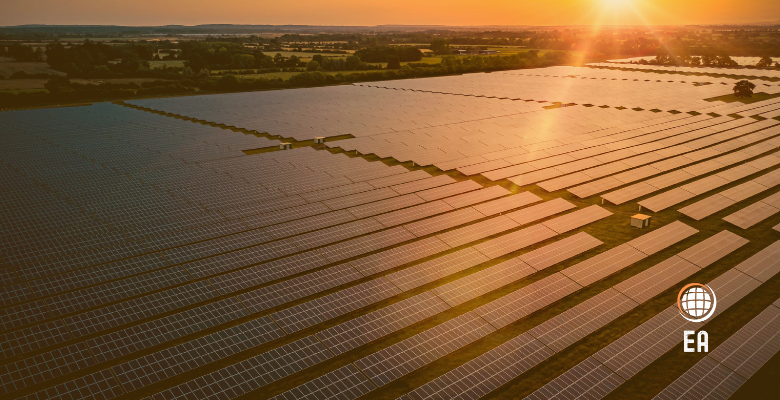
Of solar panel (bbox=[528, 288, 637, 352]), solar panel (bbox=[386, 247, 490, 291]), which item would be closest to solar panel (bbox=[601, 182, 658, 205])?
solar panel (bbox=[528, 288, 637, 352])

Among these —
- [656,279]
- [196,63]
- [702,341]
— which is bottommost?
[702,341]

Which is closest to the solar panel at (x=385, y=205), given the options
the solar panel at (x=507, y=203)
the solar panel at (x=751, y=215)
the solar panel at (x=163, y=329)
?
the solar panel at (x=507, y=203)

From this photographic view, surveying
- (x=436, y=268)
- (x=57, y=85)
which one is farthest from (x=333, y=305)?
(x=57, y=85)

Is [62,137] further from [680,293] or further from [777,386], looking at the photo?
[777,386]

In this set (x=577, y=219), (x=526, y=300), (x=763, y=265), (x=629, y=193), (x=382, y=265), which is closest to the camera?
(x=526, y=300)

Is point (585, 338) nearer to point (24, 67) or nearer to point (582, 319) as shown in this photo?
point (582, 319)

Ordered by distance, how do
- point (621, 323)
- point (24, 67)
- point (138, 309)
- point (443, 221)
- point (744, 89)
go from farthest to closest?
1. point (24, 67)
2. point (744, 89)
3. point (443, 221)
4. point (621, 323)
5. point (138, 309)

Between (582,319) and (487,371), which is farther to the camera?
(582,319)
